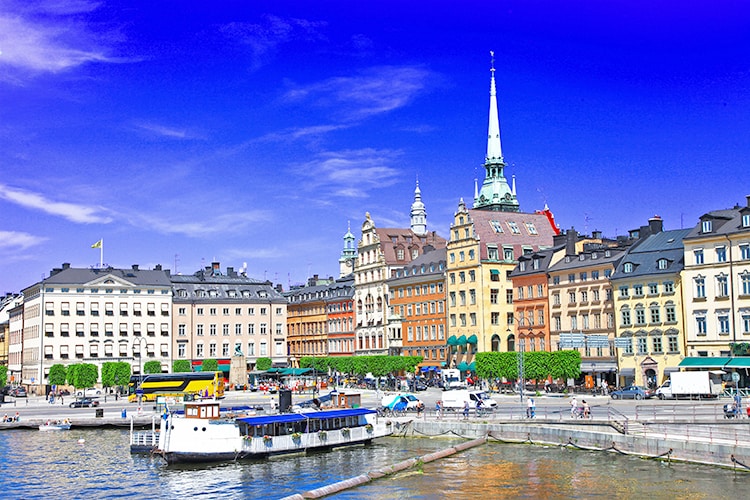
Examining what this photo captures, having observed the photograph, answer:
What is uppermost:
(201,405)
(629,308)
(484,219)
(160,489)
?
(484,219)

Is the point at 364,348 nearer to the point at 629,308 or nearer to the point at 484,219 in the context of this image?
the point at 484,219

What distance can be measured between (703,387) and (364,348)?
71837 mm

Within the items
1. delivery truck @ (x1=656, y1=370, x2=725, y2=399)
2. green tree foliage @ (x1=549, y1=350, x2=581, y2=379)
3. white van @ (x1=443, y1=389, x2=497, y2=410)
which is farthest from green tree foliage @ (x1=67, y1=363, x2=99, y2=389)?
delivery truck @ (x1=656, y1=370, x2=725, y2=399)

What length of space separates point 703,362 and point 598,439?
3592 cm

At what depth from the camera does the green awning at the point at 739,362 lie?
84.7 m

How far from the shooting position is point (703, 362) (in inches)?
3494

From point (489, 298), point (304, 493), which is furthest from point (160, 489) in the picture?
point (489, 298)

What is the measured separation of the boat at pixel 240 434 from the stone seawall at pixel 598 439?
683cm

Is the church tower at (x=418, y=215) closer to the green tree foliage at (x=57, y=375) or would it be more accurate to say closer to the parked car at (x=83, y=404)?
the green tree foliage at (x=57, y=375)

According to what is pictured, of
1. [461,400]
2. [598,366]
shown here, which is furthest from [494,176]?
[461,400]

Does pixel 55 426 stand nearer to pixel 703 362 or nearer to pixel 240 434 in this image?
pixel 240 434

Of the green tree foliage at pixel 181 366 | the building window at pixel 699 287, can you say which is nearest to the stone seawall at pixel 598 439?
the building window at pixel 699 287

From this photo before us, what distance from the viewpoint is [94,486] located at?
51.0 m

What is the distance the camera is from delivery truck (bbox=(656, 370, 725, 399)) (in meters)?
79.8
